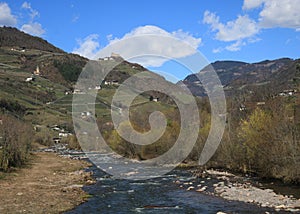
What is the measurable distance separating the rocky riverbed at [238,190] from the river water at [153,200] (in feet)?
1.87

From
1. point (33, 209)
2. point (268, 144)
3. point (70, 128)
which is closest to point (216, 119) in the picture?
point (268, 144)

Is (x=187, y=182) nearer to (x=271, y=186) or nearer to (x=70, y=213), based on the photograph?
(x=271, y=186)

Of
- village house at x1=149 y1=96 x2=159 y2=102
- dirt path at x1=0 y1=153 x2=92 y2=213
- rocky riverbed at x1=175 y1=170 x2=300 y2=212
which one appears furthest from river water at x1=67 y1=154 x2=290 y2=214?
village house at x1=149 y1=96 x2=159 y2=102

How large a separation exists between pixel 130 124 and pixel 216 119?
23.2 meters

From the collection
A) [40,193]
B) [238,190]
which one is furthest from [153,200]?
[40,193]

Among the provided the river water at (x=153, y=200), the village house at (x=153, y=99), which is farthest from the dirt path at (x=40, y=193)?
the village house at (x=153, y=99)

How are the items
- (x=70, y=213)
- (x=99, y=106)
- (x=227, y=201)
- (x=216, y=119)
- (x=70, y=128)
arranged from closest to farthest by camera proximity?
(x=70, y=213) → (x=227, y=201) → (x=216, y=119) → (x=70, y=128) → (x=99, y=106)

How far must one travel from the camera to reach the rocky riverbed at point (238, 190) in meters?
22.1

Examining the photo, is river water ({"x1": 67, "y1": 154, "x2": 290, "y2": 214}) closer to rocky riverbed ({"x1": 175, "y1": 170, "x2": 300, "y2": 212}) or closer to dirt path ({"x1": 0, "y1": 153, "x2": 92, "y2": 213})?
rocky riverbed ({"x1": 175, "y1": 170, "x2": 300, "y2": 212})

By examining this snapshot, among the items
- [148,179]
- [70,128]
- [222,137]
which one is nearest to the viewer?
[148,179]

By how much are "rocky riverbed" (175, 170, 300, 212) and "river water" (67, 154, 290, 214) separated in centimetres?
57

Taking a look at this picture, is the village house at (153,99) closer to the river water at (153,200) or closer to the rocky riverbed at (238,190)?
the rocky riverbed at (238,190)

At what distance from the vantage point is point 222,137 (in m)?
41.3

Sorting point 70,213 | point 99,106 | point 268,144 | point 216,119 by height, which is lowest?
point 70,213
